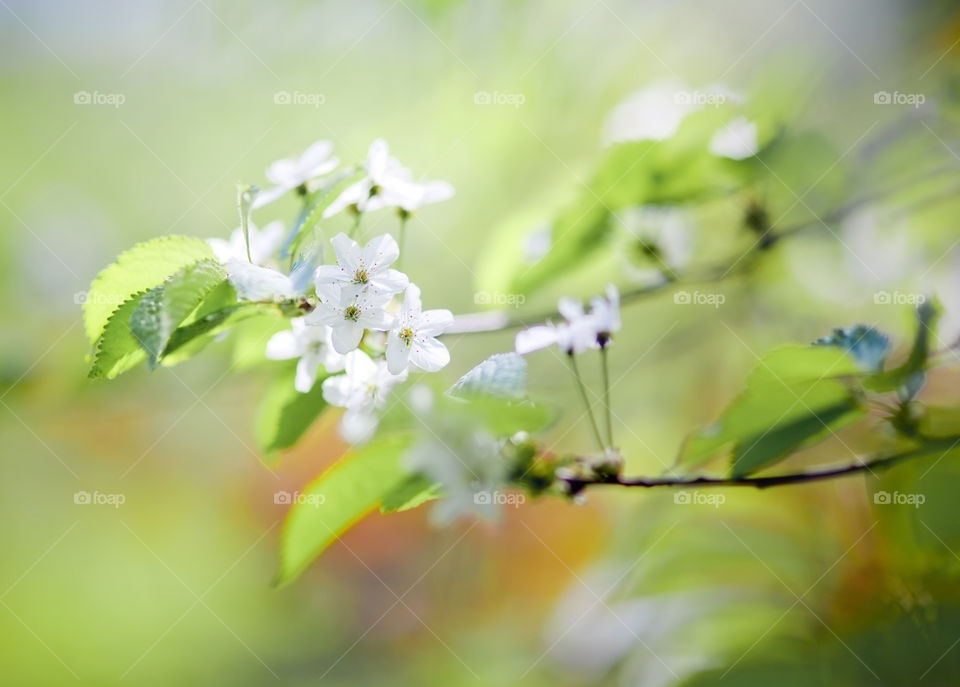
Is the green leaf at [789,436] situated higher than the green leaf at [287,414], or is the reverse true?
the green leaf at [287,414]

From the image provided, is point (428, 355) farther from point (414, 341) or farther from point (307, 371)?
point (307, 371)

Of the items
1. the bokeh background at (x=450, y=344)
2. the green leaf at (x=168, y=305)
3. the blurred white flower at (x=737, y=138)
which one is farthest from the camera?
the bokeh background at (x=450, y=344)

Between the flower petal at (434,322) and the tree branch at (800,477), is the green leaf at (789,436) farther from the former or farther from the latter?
the flower petal at (434,322)

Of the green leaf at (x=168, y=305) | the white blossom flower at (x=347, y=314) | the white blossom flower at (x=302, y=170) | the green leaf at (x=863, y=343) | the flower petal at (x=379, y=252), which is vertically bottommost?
the green leaf at (x=863, y=343)

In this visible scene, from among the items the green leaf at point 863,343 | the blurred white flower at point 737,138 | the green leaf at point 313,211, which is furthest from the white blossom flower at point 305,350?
the blurred white flower at point 737,138

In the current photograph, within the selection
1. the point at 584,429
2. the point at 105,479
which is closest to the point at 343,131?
the point at 584,429

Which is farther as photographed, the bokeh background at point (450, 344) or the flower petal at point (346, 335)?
the bokeh background at point (450, 344)

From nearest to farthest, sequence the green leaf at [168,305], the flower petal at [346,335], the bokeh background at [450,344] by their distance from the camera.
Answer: the green leaf at [168,305]
the flower petal at [346,335]
the bokeh background at [450,344]
